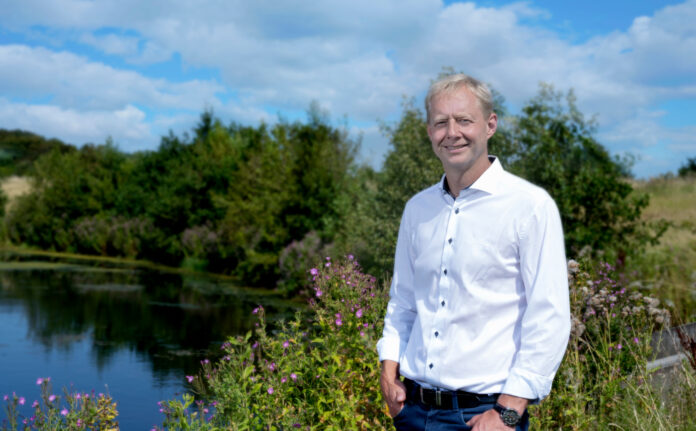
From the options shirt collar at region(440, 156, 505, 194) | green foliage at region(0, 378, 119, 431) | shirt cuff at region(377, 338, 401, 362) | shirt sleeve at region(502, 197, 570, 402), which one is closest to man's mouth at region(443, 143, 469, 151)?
shirt collar at region(440, 156, 505, 194)

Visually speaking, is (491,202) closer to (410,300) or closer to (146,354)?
(410,300)

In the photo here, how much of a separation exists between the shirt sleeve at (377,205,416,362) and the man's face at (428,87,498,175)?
379 mm

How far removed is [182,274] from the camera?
26312 mm

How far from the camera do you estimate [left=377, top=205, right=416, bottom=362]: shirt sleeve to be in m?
2.50

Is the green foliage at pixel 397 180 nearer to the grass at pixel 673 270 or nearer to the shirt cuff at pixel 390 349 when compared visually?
the grass at pixel 673 270

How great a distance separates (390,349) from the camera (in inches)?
97.8

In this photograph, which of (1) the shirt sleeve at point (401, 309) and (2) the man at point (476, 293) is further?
(1) the shirt sleeve at point (401, 309)

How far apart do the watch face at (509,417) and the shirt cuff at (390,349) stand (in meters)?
0.50

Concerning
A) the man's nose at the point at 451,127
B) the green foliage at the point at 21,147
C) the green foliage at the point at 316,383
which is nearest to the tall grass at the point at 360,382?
the green foliage at the point at 316,383

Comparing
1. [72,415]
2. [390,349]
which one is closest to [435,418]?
[390,349]

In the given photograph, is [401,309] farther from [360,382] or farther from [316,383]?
[316,383]

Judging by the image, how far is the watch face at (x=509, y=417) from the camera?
2.07m

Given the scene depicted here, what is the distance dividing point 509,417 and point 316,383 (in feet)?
9.43

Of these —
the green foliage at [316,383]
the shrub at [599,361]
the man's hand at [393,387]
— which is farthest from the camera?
the shrub at [599,361]
